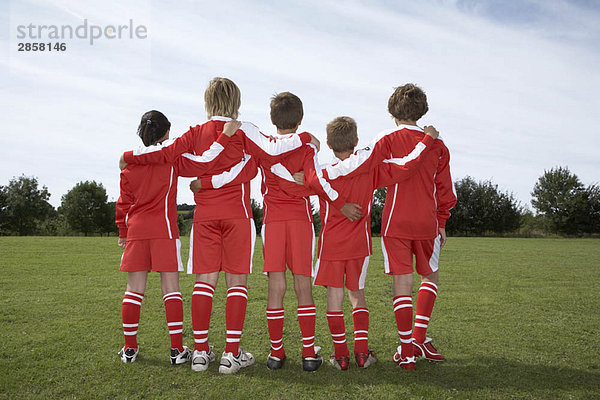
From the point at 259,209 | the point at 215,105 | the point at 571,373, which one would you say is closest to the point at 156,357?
the point at 215,105

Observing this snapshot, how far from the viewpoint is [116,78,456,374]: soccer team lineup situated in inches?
152

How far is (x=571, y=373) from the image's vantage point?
3863mm

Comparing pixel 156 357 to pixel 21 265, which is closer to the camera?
pixel 156 357

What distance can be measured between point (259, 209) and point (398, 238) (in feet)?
104

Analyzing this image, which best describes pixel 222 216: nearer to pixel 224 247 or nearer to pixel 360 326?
pixel 224 247

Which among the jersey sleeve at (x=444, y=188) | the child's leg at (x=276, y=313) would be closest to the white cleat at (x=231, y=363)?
the child's leg at (x=276, y=313)

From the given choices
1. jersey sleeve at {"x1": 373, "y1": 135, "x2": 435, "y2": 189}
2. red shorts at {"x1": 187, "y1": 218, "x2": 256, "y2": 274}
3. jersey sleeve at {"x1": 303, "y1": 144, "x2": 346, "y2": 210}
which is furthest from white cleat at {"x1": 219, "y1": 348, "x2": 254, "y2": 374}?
jersey sleeve at {"x1": 373, "y1": 135, "x2": 435, "y2": 189}

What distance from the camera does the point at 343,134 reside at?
3998mm

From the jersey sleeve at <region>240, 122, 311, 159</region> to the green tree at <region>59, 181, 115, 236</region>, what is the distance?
6604 cm

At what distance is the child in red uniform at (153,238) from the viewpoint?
3990 millimetres

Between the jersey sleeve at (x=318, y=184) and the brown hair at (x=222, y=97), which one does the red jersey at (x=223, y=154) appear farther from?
the jersey sleeve at (x=318, y=184)

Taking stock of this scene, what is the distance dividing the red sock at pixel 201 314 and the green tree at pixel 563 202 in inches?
2275

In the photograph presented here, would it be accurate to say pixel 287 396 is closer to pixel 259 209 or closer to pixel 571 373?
pixel 571 373

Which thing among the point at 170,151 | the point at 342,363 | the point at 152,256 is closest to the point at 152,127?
the point at 170,151
